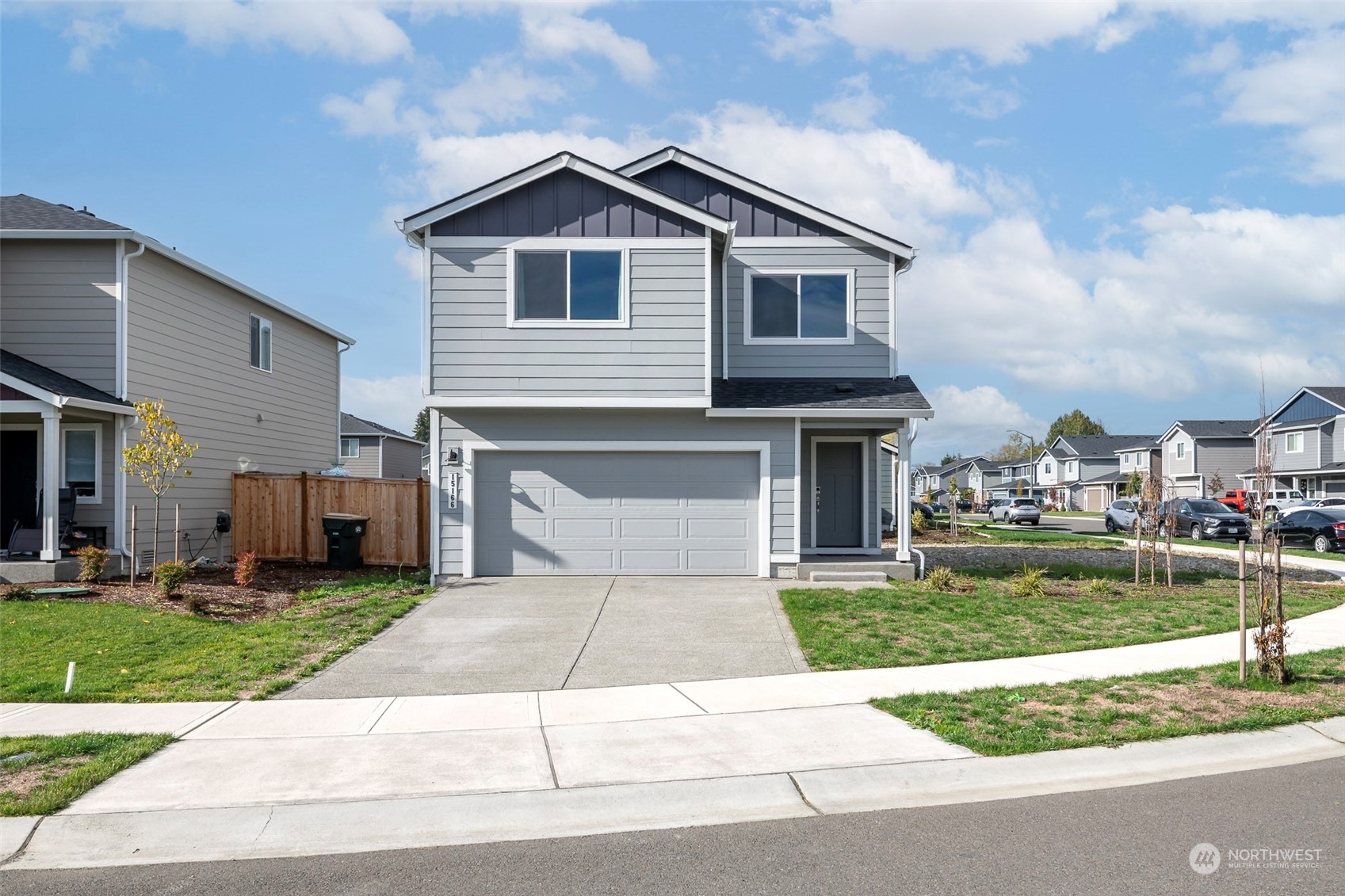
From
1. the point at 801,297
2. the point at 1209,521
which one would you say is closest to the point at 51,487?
the point at 801,297

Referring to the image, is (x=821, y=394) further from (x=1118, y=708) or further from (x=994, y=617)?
(x=1118, y=708)

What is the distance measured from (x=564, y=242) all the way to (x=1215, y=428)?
58383 mm

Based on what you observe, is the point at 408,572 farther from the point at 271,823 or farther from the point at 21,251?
the point at 271,823

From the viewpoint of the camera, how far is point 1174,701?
809 centimetres

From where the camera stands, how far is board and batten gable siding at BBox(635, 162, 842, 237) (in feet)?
58.9

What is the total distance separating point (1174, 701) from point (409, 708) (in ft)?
21.1

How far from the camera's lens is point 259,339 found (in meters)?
22.0

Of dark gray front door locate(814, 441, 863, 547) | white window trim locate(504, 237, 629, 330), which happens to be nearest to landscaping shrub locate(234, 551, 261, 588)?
white window trim locate(504, 237, 629, 330)

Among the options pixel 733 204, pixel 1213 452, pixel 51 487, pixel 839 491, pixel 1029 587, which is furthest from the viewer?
pixel 1213 452

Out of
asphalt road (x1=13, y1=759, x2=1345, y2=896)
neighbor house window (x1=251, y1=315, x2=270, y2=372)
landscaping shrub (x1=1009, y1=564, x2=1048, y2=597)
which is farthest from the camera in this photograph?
neighbor house window (x1=251, y1=315, x2=270, y2=372)

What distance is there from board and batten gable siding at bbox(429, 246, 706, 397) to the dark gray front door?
394 centimetres

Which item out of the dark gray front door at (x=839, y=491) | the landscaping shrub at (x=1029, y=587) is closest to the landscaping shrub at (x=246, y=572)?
the dark gray front door at (x=839, y=491)

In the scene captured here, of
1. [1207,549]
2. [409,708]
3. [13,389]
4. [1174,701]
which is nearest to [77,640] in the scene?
[409,708]

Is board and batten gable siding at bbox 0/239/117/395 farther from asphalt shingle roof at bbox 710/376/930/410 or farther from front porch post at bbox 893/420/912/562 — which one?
front porch post at bbox 893/420/912/562
